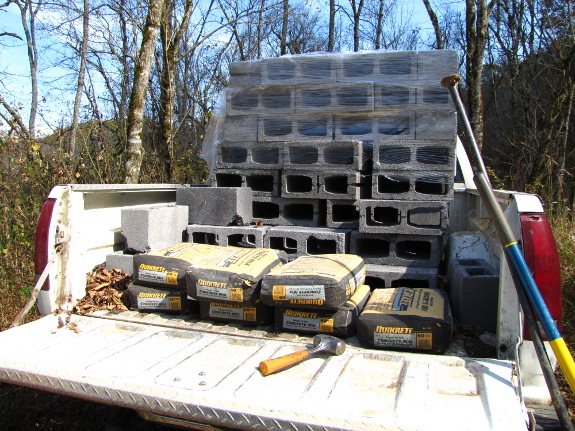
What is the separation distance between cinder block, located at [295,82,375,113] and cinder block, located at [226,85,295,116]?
0.31 feet

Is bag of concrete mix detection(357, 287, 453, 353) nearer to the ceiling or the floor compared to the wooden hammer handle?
nearer to the ceiling

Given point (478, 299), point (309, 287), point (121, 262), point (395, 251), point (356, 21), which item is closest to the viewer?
point (309, 287)

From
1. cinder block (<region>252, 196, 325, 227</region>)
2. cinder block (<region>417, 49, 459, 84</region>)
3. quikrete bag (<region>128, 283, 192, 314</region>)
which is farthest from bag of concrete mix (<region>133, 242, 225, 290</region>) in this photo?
cinder block (<region>417, 49, 459, 84</region>)

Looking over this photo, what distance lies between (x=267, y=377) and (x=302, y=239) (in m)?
1.68

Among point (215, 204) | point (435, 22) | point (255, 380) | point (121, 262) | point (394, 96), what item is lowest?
point (255, 380)

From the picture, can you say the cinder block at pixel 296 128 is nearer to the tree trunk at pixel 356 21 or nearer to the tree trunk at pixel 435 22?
the tree trunk at pixel 435 22

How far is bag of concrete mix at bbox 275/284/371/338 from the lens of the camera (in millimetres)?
2633

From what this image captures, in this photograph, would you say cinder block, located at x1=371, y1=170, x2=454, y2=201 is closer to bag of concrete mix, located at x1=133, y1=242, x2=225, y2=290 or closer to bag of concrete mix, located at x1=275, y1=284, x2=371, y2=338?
bag of concrete mix, located at x1=275, y1=284, x2=371, y2=338

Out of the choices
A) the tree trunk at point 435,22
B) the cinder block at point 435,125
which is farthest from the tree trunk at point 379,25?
the cinder block at point 435,125

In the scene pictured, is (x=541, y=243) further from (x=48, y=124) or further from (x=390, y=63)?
(x=48, y=124)

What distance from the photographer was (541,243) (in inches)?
86.0

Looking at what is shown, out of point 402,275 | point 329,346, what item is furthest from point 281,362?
point 402,275

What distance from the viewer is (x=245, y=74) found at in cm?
462

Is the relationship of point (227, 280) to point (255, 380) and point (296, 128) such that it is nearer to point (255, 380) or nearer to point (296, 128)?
point (255, 380)
